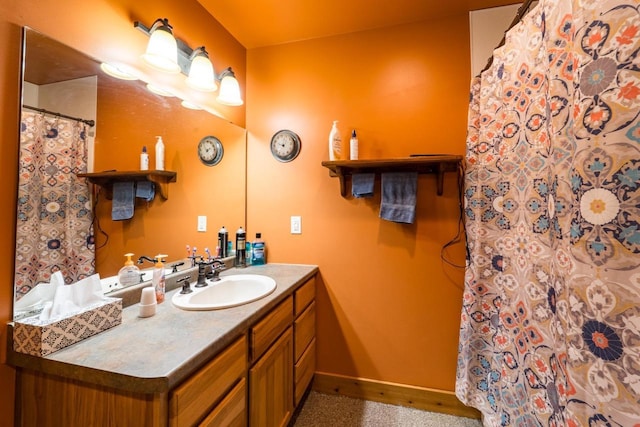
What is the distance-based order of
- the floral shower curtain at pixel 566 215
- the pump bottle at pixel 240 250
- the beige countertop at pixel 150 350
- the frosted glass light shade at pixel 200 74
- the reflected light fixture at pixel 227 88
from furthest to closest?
the pump bottle at pixel 240 250 < the reflected light fixture at pixel 227 88 < the frosted glass light shade at pixel 200 74 < the beige countertop at pixel 150 350 < the floral shower curtain at pixel 566 215

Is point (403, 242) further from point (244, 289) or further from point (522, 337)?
point (244, 289)

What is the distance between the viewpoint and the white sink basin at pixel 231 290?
4.30 feet

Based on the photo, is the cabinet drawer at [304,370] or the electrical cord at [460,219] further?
the electrical cord at [460,219]

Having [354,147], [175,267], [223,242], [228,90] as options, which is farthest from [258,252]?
[228,90]

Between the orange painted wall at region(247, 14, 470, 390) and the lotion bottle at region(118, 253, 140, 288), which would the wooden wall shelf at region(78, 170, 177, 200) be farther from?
the orange painted wall at region(247, 14, 470, 390)

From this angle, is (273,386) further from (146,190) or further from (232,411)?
(146,190)

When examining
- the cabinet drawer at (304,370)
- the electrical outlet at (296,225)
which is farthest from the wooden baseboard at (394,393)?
the electrical outlet at (296,225)

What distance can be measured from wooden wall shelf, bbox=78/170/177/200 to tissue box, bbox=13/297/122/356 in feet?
1.65

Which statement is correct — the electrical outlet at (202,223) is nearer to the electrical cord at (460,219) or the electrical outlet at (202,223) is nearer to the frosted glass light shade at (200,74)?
the frosted glass light shade at (200,74)

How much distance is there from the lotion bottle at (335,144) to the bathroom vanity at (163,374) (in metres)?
0.99

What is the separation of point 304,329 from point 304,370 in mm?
251

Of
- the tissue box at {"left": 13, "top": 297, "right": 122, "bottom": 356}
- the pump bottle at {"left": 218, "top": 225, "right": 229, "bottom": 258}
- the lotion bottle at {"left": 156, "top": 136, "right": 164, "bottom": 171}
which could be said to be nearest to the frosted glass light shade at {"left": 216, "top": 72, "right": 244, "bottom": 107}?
the lotion bottle at {"left": 156, "top": 136, "right": 164, "bottom": 171}

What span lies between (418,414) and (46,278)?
202cm

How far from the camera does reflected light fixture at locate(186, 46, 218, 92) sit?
60.4 inches
